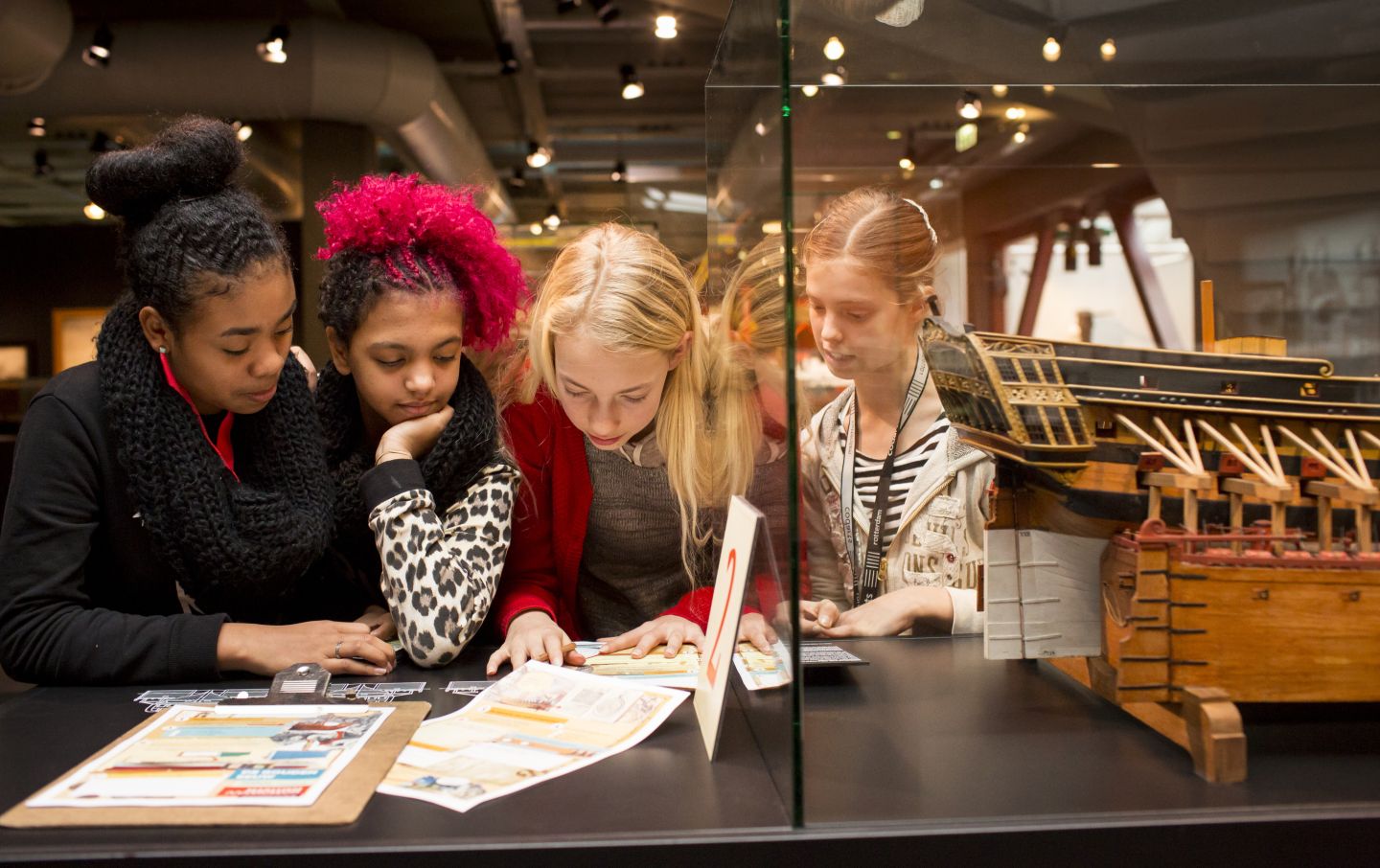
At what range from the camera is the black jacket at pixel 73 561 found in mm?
1342

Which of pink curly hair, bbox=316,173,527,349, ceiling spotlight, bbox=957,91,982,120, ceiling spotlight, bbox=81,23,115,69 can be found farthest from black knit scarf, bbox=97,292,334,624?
ceiling spotlight, bbox=81,23,115,69

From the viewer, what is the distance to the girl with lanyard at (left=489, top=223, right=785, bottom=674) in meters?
1.64

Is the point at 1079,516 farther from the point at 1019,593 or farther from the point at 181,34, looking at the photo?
the point at 181,34

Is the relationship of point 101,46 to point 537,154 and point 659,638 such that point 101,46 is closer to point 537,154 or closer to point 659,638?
point 537,154

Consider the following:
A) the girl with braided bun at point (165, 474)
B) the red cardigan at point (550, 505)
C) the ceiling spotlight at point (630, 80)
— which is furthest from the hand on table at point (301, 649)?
the ceiling spotlight at point (630, 80)

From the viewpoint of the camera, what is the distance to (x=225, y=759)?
1.01 meters

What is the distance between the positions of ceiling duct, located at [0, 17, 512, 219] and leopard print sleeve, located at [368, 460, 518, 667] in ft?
12.2

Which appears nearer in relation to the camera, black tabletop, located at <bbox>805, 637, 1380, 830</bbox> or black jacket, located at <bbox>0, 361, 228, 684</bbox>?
black tabletop, located at <bbox>805, 637, 1380, 830</bbox>

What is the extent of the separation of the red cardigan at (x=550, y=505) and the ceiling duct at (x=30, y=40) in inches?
155

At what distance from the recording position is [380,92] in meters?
5.62

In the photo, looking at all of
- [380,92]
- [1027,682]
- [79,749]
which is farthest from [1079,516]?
[380,92]

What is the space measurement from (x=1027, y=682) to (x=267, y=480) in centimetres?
116

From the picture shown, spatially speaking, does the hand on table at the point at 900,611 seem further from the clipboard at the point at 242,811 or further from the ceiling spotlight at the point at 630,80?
the ceiling spotlight at the point at 630,80

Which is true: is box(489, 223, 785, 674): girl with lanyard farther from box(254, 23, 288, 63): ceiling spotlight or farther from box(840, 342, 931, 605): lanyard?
box(254, 23, 288, 63): ceiling spotlight
